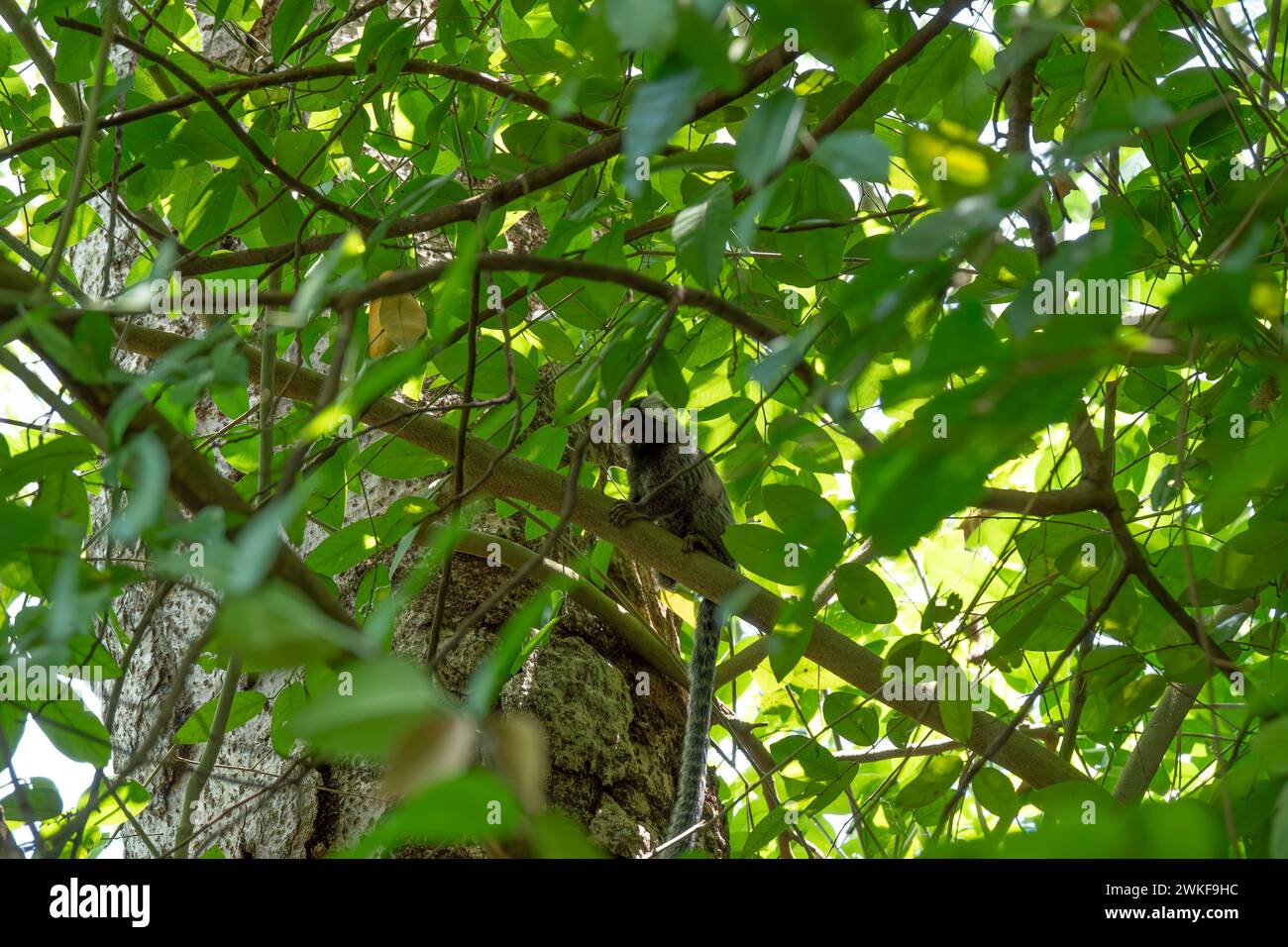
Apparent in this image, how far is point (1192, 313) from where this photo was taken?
638mm

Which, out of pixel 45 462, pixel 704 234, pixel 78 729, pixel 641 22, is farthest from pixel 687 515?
pixel 641 22

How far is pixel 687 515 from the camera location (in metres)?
3.80

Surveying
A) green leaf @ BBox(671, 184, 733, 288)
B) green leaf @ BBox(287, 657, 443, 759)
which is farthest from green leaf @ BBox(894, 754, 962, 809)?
green leaf @ BBox(287, 657, 443, 759)

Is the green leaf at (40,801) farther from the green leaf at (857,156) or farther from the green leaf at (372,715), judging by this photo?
the green leaf at (857,156)

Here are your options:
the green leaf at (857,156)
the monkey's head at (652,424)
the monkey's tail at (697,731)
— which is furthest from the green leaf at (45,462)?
the monkey's head at (652,424)

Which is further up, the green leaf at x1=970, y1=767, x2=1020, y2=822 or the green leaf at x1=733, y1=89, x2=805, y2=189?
the green leaf at x1=733, y1=89, x2=805, y2=189

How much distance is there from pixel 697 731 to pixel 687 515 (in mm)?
1315

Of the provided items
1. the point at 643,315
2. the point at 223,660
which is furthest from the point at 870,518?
the point at 223,660

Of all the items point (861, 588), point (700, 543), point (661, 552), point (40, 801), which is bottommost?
point (40, 801)

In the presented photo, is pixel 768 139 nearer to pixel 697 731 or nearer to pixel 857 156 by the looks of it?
pixel 857 156

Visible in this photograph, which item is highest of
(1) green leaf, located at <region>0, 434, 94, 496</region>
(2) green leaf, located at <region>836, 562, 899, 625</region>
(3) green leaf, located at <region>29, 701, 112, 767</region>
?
(1) green leaf, located at <region>0, 434, 94, 496</region>

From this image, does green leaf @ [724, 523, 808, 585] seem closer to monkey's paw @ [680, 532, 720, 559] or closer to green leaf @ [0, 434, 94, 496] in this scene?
green leaf @ [0, 434, 94, 496]

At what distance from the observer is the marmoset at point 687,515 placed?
2406 mm

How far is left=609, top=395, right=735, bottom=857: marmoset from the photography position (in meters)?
2.41
